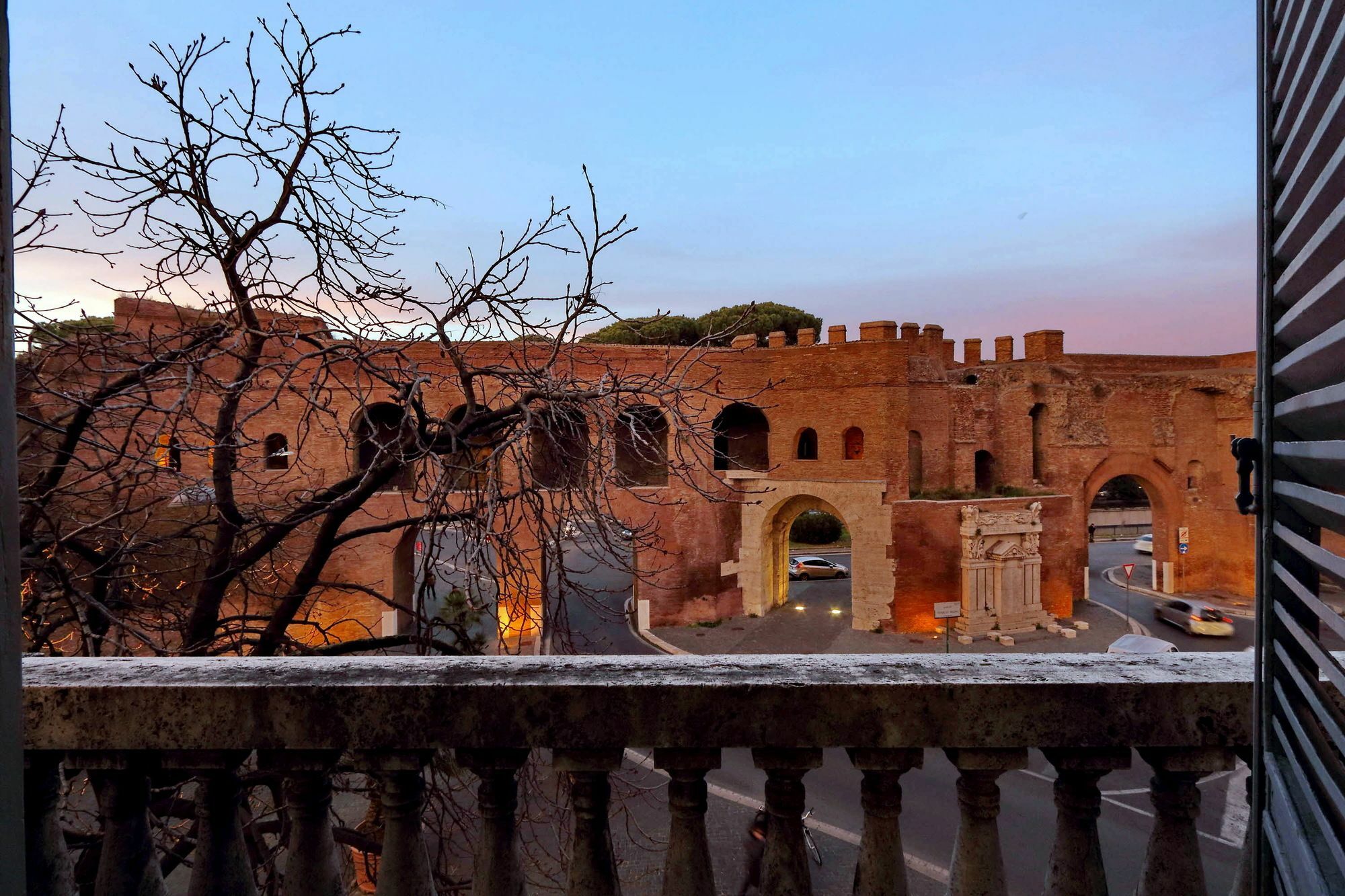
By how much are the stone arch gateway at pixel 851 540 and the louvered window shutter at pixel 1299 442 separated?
1551 cm

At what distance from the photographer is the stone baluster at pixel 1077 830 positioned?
5.01ft

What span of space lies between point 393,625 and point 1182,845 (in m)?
18.0

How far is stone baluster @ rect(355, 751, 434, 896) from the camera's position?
5.13ft

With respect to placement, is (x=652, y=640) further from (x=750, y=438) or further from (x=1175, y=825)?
(x=1175, y=825)

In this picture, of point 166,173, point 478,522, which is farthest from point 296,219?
point 478,522

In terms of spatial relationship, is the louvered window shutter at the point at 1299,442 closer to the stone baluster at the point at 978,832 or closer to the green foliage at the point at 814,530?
the stone baluster at the point at 978,832

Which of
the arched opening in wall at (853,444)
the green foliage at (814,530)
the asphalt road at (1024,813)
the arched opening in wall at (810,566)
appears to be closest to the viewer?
the asphalt road at (1024,813)

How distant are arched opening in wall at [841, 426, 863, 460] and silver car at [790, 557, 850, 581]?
327 inches

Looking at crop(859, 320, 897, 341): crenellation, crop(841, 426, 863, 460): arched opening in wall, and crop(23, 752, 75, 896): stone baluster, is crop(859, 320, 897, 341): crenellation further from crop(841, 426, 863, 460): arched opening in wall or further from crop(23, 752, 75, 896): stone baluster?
crop(23, 752, 75, 896): stone baluster

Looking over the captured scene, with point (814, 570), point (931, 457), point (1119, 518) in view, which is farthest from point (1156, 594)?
point (1119, 518)

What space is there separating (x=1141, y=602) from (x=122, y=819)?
84.5 ft

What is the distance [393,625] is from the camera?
17172 mm

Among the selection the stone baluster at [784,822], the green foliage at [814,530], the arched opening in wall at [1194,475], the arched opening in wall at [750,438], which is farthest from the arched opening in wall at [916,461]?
the stone baluster at [784,822]

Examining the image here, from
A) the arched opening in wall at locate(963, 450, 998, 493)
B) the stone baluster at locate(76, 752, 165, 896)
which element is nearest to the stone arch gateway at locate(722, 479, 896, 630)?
the arched opening in wall at locate(963, 450, 998, 493)
